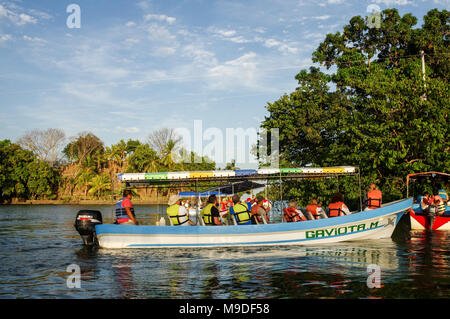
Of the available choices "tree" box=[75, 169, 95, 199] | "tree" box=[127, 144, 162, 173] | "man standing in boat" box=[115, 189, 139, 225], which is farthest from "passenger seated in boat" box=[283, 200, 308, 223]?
"tree" box=[75, 169, 95, 199]

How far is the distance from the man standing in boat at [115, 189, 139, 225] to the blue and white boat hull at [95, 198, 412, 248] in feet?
1.09

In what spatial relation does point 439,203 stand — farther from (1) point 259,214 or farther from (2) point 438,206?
(1) point 259,214

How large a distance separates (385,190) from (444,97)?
607cm

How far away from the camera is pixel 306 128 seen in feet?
116

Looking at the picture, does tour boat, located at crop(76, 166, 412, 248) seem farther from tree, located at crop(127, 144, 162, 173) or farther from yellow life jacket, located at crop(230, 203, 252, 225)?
tree, located at crop(127, 144, 162, 173)

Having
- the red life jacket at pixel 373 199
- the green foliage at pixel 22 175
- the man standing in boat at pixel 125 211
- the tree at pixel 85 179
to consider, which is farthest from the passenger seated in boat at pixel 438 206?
the green foliage at pixel 22 175

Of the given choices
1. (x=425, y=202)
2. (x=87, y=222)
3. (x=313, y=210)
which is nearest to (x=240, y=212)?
(x=313, y=210)

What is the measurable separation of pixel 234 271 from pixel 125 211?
4907 mm

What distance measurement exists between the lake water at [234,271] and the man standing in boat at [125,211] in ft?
3.14

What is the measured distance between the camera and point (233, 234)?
13.4 metres

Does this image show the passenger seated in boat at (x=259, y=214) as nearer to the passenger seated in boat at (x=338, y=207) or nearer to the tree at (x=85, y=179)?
the passenger seated in boat at (x=338, y=207)

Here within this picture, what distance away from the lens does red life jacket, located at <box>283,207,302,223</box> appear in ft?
46.0
